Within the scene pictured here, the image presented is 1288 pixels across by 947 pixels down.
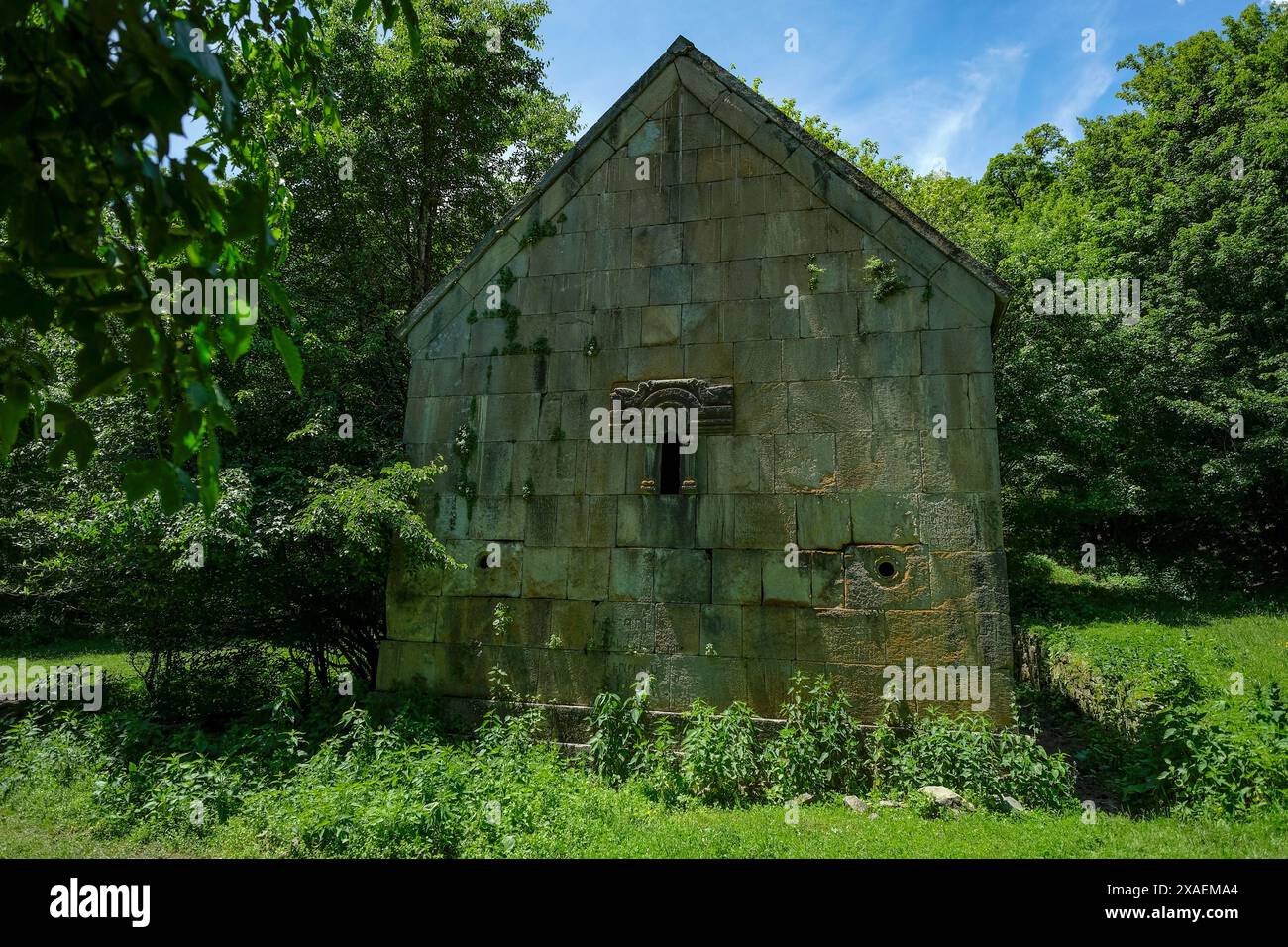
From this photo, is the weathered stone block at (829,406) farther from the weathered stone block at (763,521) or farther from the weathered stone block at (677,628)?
the weathered stone block at (677,628)

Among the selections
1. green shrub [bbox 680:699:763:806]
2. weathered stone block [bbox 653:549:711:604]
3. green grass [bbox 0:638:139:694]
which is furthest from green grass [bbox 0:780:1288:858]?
green grass [bbox 0:638:139:694]

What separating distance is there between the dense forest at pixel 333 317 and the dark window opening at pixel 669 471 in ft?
9.04

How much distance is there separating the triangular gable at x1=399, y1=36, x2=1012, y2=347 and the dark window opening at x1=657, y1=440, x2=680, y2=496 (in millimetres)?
3208

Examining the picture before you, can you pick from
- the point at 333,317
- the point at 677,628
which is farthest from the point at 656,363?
the point at 333,317

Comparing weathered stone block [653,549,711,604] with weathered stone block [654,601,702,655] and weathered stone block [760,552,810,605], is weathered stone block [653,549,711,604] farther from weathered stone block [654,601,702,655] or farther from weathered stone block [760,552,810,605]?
weathered stone block [760,552,810,605]

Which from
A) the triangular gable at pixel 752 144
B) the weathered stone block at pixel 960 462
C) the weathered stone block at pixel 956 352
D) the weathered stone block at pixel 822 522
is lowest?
the weathered stone block at pixel 822 522

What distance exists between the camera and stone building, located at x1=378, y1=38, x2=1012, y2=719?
711cm

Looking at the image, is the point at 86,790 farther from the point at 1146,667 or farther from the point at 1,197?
the point at 1146,667

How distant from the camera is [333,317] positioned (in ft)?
38.0

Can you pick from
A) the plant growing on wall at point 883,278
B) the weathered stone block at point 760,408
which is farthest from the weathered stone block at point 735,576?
the plant growing on wall at point 883,278

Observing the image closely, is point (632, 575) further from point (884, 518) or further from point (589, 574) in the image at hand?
point (884, 518)

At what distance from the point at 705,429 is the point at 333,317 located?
7348 mm

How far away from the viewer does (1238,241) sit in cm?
1616

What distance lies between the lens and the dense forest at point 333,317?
5.82ft
